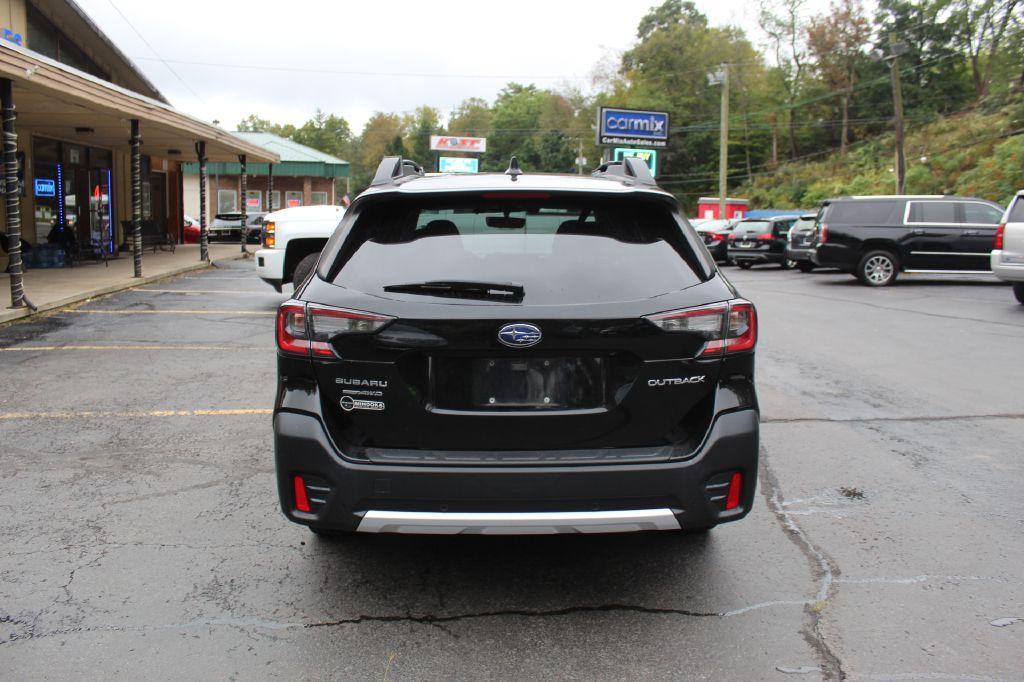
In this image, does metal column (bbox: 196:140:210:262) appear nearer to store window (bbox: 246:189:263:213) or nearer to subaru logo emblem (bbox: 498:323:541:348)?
subaru logo emblem (bbox: 498:323:541:348)

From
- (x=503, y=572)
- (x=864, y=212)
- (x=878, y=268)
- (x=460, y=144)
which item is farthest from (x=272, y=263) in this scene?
(x=460, y=144)

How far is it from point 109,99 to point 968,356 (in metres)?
13.4

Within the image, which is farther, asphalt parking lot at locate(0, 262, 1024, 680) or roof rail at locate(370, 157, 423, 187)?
roof rail at locate(370, 157, 423, 187)

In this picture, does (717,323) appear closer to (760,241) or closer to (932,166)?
(760,241)

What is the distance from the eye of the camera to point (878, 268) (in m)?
18.5

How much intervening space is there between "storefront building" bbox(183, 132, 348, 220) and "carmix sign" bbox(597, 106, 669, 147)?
22.8 m

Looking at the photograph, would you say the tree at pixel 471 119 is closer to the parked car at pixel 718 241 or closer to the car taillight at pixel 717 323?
the parked car at pixel 718 241

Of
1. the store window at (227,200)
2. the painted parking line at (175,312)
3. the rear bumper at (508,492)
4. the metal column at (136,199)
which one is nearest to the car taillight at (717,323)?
the rear bumper at (508,492)

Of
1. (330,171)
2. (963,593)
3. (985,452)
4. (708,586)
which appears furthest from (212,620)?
(330,171)

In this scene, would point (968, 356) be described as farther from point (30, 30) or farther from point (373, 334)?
point (30, 30)

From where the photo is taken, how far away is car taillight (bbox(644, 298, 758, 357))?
10.7ft

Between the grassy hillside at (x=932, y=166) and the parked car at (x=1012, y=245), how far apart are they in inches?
793

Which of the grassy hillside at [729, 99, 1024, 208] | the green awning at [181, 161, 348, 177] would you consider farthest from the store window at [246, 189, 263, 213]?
the grassy hillside at [729, 99, 1024, 208]

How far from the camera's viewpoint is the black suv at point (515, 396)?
10.5 feet
